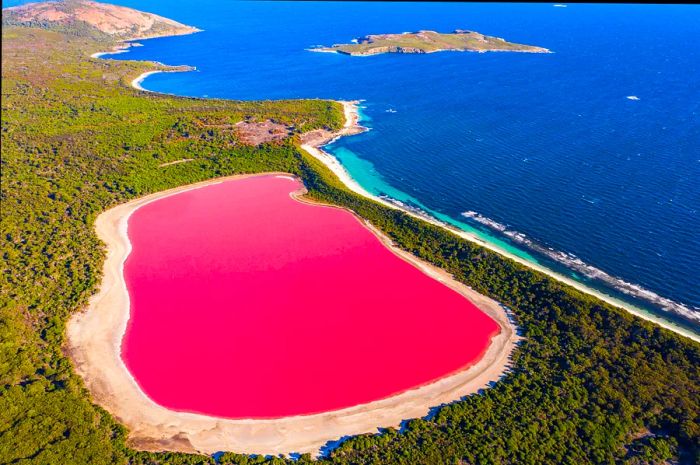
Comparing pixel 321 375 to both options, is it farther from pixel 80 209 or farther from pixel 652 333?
pixel 80 209

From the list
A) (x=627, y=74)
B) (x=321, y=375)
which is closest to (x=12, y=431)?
(x=321, y=375)

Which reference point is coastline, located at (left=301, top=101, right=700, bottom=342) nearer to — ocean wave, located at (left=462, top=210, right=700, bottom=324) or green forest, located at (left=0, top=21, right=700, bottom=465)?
ocean wave, located at (left=462, top=210, right=700, bottom=324)

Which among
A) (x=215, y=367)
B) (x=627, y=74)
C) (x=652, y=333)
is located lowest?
(x=215, y=367)

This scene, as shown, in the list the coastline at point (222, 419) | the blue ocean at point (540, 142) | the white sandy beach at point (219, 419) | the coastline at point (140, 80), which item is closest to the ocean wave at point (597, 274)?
the blue ocean at point (540, 142)

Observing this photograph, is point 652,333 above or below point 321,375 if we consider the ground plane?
above

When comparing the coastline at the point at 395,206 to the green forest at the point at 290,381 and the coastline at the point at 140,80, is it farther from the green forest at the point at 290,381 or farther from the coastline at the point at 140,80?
the coastline at the point at 140,80
